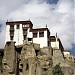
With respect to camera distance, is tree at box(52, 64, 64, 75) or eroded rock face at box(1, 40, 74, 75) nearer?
tree at box(52, 64, 64, 75)

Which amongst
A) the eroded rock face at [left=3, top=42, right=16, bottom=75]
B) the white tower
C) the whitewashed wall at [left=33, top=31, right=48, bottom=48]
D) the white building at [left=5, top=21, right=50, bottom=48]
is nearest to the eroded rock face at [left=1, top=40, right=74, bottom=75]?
the eroded rock face at [left=3, top=42, right=16, bottom=75]

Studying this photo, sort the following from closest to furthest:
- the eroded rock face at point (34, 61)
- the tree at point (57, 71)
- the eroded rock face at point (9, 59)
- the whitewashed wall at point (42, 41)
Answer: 1. the tree at point (57, 71)
2. the eroded rock face at point (34, 61)
3. the eroded rock face at point (9, 59)
4. the whitewashed wall at point (42, 41)

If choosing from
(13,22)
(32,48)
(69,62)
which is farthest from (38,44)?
(13,22)

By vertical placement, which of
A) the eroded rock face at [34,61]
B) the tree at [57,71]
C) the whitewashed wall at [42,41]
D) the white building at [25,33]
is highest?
the white building at [25,33]

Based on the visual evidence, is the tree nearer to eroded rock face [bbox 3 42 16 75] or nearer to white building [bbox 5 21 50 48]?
eroded rock face [bbox 3 42 16 75]

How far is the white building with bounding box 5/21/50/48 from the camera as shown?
88.8 m

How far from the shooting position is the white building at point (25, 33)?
291 ft

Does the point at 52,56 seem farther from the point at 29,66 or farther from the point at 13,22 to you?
the point at 13,22

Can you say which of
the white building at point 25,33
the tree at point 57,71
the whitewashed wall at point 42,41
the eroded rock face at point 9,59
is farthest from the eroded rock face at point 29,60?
the white building at point 25,33

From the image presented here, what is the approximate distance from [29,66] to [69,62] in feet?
31.5

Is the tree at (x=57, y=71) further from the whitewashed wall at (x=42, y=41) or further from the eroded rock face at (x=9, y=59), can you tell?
the whitewashed wall at (x=42, y=41)

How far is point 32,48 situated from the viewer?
79.8 m

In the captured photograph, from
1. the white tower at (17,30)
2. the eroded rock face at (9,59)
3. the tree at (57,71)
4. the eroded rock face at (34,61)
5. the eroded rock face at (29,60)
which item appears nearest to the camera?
the tree at (57,71)

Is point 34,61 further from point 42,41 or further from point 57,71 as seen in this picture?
point 42,41
